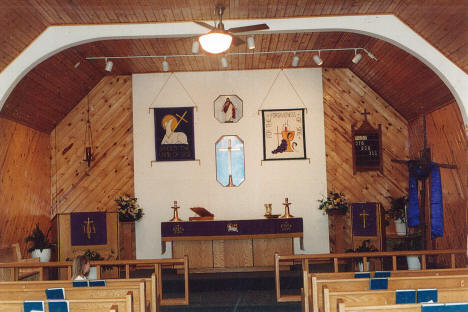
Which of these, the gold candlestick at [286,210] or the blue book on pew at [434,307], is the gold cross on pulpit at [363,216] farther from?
the blue book on pew at [434,307]

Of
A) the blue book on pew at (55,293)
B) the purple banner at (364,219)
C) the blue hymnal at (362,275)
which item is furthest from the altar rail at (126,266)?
the purple banner at (364,219)

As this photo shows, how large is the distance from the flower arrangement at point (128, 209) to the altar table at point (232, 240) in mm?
1113

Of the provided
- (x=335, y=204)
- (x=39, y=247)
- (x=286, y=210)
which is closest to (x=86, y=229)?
(x=39, y=247)

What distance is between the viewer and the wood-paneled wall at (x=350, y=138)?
1023 cm

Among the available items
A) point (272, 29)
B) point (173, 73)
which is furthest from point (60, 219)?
point (272, 29)

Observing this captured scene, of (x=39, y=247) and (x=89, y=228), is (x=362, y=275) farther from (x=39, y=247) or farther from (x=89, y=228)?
(x=39, y=247)

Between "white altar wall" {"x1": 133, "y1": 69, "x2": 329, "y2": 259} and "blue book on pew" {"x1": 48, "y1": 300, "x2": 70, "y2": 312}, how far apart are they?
609 centimetres

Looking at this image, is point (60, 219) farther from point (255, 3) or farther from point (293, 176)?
point (255, 3)

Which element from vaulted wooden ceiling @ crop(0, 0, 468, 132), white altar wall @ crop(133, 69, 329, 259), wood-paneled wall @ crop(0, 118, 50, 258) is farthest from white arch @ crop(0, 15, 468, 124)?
white altar wall @ crop(133, 69, 329, 259)

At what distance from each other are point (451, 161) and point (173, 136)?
4.97 metres

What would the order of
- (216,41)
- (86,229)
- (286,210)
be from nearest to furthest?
(216,41)
(86,229)
(286,210)

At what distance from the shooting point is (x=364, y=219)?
905cm

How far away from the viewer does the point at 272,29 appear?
682 centimetres

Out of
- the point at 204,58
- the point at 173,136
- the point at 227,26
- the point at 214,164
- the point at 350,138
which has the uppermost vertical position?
the point at 204,58
